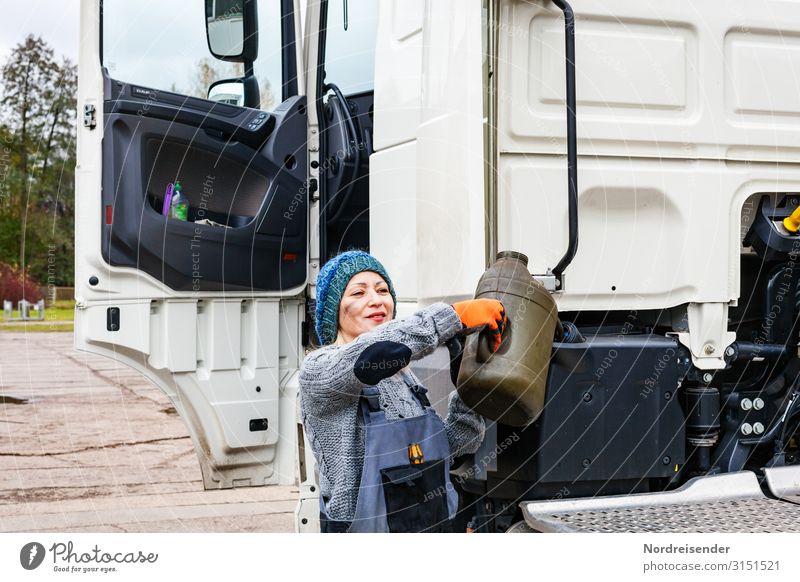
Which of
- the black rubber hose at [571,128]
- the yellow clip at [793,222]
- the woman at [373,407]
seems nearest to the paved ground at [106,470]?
the woman at [373,407]

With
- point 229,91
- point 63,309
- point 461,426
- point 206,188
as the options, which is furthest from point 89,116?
point 63,309

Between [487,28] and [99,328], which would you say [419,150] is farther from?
[99,328]

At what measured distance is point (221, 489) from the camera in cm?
460

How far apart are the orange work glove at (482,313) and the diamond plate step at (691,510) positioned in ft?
2.41

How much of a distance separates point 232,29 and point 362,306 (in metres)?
2.22

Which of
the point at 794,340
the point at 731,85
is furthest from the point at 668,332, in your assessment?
the point at 731,85

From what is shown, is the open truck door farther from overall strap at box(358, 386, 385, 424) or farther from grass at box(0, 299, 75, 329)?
overall strap at box(358, 386, 385, 424)

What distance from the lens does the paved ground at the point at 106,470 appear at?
18.0ft

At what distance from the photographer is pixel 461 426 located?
2.98m

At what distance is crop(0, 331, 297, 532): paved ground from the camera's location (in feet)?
18.0

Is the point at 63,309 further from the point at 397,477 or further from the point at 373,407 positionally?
the point at 397,477

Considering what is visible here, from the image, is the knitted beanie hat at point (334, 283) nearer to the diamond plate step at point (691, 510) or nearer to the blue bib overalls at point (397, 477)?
the blue bib overalls at point (397, 477)

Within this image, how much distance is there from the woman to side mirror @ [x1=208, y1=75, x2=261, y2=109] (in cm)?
202

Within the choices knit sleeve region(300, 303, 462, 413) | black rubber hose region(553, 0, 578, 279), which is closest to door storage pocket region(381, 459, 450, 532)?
knit sleeve region(300, 303, 462, 413)
